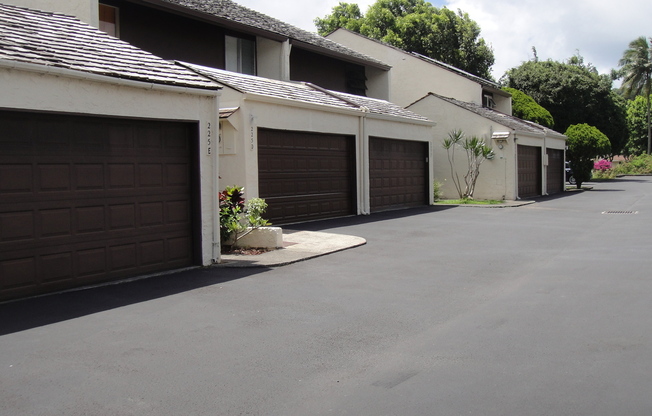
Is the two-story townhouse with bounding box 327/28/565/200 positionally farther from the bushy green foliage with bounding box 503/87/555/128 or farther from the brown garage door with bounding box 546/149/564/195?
the bushy green foliage with bounding box 503/87/555/128

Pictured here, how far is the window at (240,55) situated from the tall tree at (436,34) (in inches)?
1108

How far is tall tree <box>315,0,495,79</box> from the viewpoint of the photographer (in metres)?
47.5

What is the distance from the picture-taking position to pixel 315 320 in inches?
278

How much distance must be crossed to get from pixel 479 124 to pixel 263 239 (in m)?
17.2

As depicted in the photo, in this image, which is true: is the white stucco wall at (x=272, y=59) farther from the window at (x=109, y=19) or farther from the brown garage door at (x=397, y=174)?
the window at (x=109, y=19)

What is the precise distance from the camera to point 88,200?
878cm

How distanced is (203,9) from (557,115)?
3575cm

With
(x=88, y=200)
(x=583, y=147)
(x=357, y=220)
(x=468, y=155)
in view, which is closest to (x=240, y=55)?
(x=357, y=220)

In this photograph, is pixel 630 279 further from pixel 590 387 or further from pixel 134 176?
pixel 134 176

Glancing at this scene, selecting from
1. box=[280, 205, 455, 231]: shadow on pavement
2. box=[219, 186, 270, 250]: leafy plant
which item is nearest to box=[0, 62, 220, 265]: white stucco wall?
box=[219, 186, 270, 250]: leafy plant

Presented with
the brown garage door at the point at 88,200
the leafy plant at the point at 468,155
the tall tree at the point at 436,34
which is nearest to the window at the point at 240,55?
the leafy plant at the point at 468,155

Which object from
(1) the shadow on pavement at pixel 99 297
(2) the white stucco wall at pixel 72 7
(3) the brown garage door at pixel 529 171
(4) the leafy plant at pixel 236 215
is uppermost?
(2) the white stucco wall at pixel 72 7

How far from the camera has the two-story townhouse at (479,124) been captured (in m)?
26.9

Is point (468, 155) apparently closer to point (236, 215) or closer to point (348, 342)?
point (236, 215)
